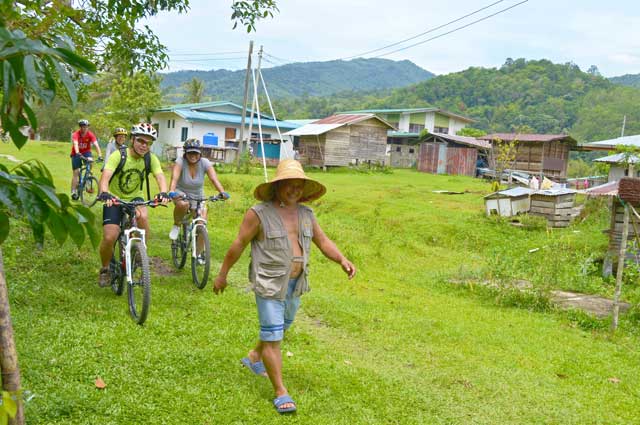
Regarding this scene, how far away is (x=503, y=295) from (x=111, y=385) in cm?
658

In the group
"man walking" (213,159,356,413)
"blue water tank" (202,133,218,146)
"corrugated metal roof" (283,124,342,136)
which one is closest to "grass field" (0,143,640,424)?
"man walking" (213,159,356,413)

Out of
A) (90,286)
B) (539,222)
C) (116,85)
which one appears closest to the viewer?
(90,286)

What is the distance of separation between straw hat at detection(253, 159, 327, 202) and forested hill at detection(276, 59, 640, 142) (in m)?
58.3

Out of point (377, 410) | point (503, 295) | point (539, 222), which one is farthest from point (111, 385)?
point (539, 222)

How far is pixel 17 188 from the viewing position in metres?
1.53

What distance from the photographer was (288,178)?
4414 millimetres

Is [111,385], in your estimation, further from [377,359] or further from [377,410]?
[377,359]

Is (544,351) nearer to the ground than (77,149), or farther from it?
nearer to the ground

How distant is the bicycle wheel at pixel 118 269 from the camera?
6.39 metres

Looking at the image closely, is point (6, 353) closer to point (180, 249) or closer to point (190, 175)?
point (190, 175)

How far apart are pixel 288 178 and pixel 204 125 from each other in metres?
37.9

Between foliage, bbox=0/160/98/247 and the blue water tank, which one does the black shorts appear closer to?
foliage, bbox=0/160/98/247

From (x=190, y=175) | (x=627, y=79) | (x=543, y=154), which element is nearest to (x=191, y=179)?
(x=190, y=175)

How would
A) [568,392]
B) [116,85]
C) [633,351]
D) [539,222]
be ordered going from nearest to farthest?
[568,392] < [633,351] < [539,222] < [116,85]
